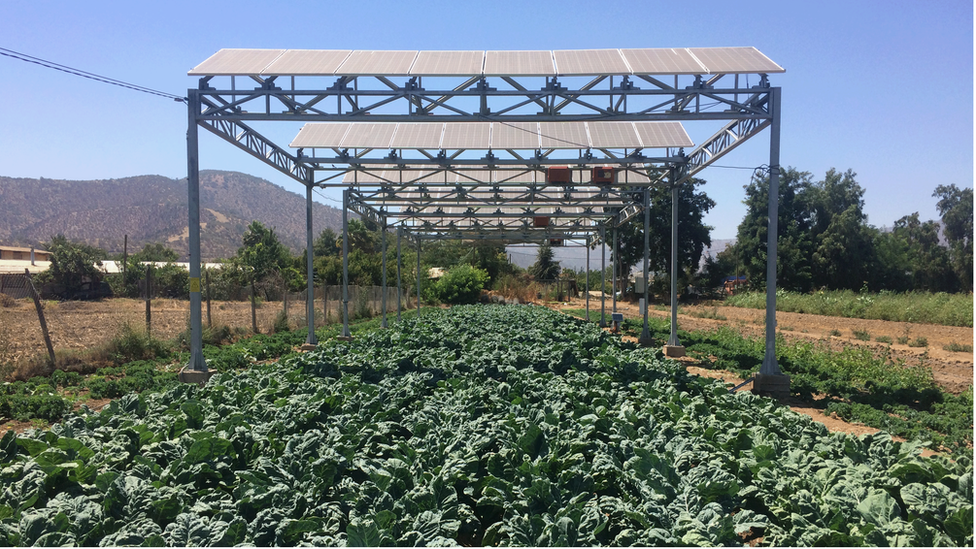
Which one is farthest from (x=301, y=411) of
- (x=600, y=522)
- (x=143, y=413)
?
(x=600, y=522)

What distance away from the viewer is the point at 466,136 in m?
14.5

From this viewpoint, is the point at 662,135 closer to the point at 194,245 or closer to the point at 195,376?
the point at 194,245

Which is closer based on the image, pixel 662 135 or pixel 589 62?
pixel 589 62

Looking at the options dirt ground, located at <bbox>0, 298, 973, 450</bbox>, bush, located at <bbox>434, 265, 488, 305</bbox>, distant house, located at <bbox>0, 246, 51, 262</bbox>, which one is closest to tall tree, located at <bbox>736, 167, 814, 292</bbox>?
dirt ground, located at <bbox>0, 298, 973, 450</bbox>

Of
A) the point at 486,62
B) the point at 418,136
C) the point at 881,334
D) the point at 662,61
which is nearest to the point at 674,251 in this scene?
the point at 662,61

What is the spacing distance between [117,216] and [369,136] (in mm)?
107735

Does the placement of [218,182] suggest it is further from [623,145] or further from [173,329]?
[623,145]

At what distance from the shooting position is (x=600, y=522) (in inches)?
165

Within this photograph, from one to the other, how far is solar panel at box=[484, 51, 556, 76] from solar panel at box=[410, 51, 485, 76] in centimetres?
20

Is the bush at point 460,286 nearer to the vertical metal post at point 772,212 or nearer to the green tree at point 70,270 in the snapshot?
the green tree at point 70,270

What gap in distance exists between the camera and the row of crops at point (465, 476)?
4.09m

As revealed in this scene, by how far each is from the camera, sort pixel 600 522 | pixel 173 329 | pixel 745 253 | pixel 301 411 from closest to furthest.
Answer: pixel 600 522 < pixel 301 411 < pixel 173 329 < pixel 745 253

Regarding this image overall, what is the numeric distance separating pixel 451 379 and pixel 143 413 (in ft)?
12.8

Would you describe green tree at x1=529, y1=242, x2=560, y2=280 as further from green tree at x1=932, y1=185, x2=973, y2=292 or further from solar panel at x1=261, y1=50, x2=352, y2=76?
solar panel at x1=261, y1=50, x2=352, y2=76
